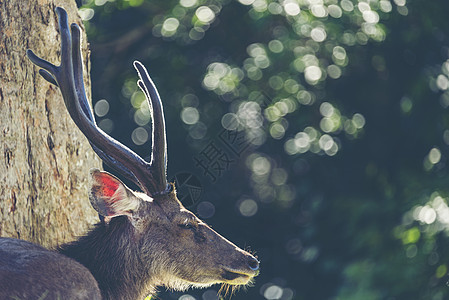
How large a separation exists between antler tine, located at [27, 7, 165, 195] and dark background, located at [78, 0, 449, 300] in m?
3.48

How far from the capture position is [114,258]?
14.8ft

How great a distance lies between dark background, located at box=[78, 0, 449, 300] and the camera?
26.3ft

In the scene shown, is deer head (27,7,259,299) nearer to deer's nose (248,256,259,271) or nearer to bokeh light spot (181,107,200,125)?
deer's nose (248,256,259,271)

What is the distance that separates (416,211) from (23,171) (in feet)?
12.9

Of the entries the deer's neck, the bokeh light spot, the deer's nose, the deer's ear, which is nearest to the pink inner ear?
the deer's ear

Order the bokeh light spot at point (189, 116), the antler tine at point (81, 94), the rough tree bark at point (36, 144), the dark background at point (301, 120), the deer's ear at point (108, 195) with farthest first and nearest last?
the bokeh light spot at point (189, 116) < the dark background at point (301, 120) < the rough tree bark at point (36, 144) < the antler tine at point (81, 94) < the deer's ear at point (108, 195)

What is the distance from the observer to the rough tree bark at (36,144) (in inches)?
184

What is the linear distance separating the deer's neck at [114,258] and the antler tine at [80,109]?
0.30m

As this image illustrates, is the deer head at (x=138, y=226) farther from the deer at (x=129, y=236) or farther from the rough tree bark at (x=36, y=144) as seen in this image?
the rough tree bark at (x=36, y=144)

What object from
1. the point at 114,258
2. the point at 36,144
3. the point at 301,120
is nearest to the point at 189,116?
the point at 301,120

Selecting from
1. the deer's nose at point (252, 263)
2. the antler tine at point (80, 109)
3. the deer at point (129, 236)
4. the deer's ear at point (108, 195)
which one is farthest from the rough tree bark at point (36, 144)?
the deer's nose at point (252, 263)

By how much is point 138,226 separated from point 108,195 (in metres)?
0.30

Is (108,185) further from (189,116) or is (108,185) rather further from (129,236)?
(189,116)

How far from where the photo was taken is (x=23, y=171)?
472 cm
